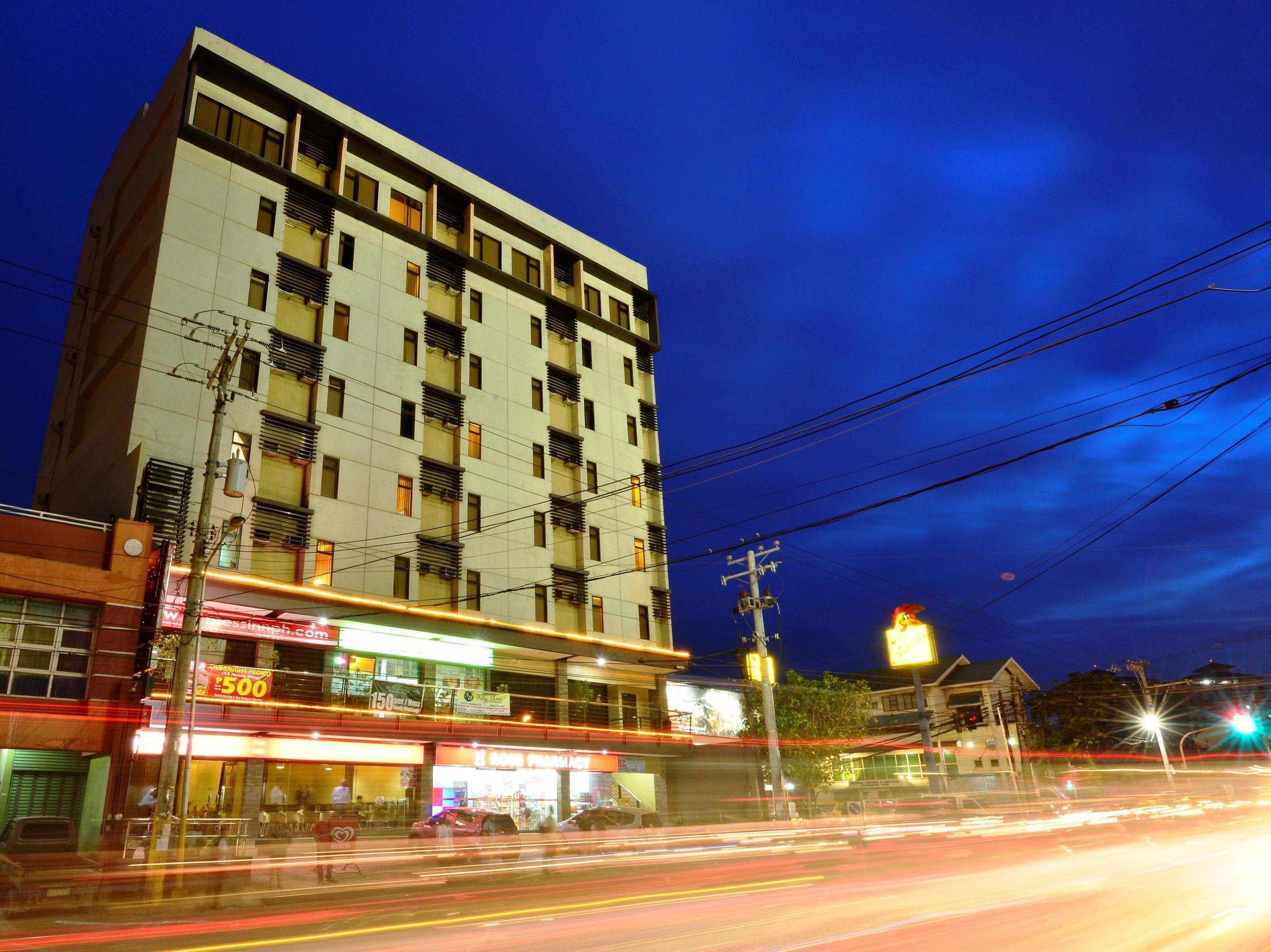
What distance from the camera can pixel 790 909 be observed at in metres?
12.2

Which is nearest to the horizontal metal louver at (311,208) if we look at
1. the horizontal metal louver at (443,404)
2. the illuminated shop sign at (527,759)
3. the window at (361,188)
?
the window at (361,188)

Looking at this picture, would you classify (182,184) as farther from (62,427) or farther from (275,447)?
(62,427)

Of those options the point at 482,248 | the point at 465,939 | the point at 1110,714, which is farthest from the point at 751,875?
the point at 1110,714

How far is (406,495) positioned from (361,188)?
14459 mm

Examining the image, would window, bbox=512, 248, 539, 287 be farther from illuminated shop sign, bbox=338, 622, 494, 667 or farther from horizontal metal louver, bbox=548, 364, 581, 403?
illuminated shop sign, bbox=338, 622, 494, 667

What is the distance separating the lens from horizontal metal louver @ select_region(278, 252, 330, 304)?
32.8 meters

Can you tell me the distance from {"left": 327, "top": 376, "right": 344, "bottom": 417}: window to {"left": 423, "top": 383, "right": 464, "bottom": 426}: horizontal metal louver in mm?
3829

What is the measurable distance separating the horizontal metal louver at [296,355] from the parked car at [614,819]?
64.3 ft

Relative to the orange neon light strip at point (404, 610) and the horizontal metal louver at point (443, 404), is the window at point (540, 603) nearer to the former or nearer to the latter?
the orange neon light strip at point (404, 610)

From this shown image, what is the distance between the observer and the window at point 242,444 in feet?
97.5

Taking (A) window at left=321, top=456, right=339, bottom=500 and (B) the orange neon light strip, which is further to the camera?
(A) window at left=321, top=456, right=339, bottom=500

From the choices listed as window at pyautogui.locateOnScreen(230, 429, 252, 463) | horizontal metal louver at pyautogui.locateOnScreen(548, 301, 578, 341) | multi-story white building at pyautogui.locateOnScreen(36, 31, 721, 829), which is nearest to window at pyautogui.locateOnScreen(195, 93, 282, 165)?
multi-story white building at pyautogui.locateOnScreen(36, 31, 721, 829)

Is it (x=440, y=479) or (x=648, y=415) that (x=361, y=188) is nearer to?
(x=440, y=479)

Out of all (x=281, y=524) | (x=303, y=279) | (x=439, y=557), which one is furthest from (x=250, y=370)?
(x=439, y=557)
